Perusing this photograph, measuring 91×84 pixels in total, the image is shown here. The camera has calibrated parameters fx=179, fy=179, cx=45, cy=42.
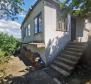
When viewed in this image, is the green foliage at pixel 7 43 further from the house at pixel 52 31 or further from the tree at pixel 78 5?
the tree at pixel 78 5

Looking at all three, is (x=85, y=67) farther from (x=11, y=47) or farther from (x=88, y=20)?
(x=11, y=47)

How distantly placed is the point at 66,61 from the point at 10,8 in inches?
213

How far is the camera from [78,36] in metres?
16.2

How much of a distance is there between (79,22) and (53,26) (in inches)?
143

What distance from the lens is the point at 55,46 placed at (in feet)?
45.3

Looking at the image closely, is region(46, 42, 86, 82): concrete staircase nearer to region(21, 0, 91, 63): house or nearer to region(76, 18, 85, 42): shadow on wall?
region(21, 0, 91, 63): house

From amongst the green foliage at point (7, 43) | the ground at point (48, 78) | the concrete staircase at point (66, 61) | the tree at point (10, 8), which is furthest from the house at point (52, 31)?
the green foliage at point (7, 43)

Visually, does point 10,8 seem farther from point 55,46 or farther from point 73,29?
point 73,29

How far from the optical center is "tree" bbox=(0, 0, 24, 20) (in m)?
11.8

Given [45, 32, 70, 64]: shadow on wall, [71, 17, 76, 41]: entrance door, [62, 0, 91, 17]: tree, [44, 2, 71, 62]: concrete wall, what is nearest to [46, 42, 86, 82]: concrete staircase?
[45, 32, 70, 64]: shadow on wall

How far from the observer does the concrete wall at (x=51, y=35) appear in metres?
13.4

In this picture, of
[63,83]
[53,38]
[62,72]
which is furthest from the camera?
[53,38]

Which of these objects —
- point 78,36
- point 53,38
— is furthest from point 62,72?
point 78,36

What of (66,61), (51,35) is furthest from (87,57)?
(51,35)
